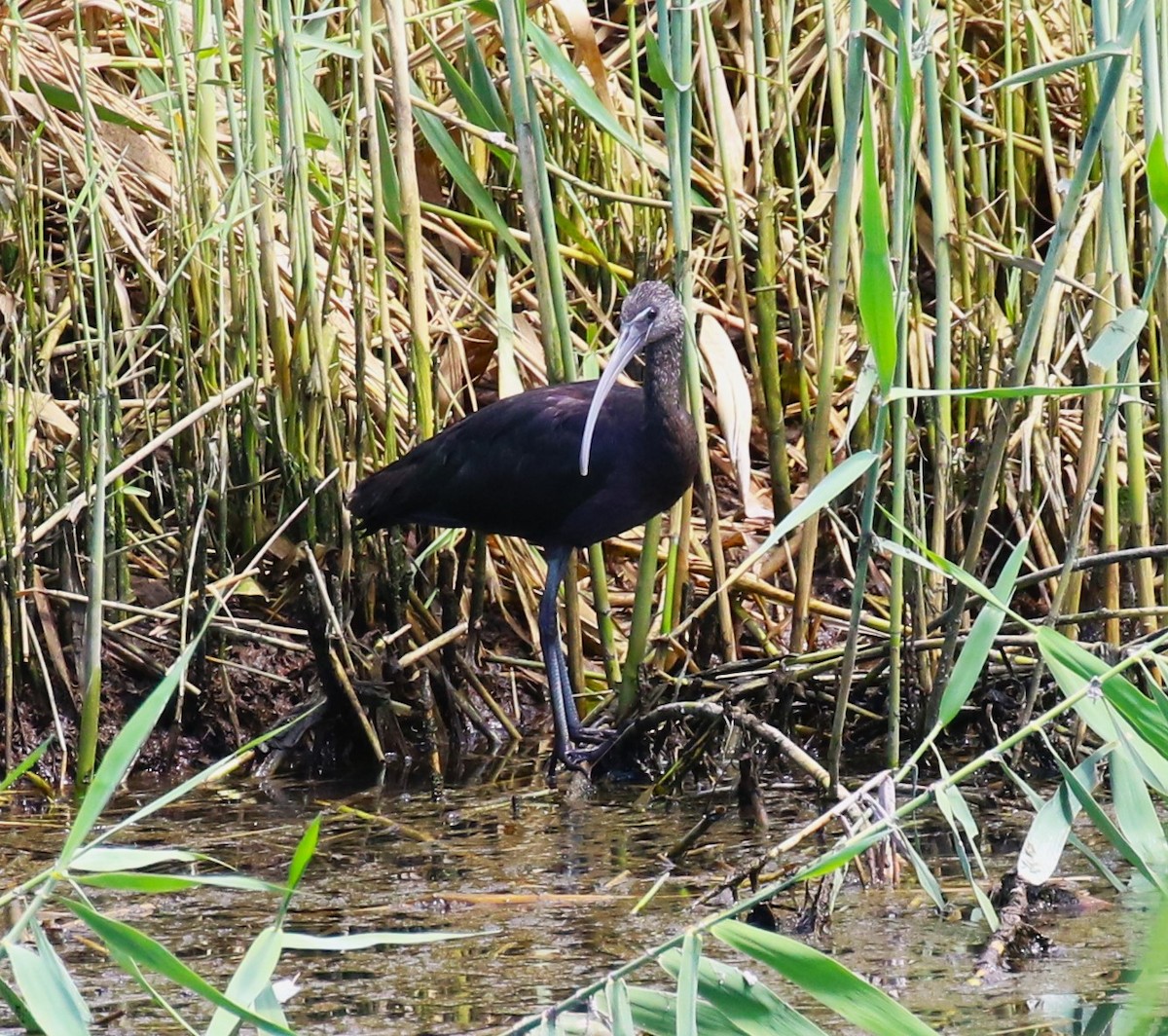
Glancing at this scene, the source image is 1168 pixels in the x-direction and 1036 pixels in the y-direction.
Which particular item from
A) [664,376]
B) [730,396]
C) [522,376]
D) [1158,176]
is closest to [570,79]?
[664,376]

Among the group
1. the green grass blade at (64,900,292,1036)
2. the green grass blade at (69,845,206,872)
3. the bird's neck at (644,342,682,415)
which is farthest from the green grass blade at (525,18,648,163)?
the green grass blade at (64,900,292,1036)

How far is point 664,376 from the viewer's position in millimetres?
4703

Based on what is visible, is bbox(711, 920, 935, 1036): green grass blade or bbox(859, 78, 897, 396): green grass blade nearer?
bbox(711, 920, 935, 1036): green grass blade

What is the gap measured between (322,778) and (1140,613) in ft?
6.53

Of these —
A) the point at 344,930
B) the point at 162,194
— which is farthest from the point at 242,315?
the point at 344,930

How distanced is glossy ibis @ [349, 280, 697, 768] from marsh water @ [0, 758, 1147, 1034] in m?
0.48

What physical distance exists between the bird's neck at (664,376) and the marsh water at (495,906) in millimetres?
997

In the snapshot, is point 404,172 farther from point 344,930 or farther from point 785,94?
point 344,930

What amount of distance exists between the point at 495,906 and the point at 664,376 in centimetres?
174

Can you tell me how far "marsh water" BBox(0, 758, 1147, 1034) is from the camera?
2.80 metres

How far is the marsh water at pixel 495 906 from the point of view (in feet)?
9.18

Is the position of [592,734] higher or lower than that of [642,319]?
lower

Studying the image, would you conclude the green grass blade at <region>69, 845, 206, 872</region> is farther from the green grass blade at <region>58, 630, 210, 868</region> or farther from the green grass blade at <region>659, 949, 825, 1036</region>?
the green grass blade at <region>659, 949, 825, 1036</region>

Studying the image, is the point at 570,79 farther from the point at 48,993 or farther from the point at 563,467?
the point at 48,993
